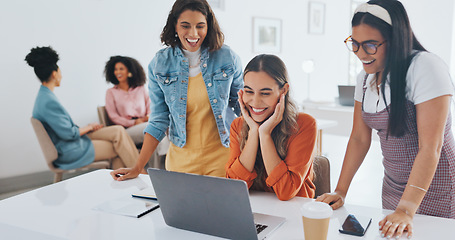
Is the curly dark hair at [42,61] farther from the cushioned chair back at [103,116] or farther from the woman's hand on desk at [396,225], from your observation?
the woman's hand on desk at [396,225]

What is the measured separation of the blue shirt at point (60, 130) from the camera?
10.3 ft

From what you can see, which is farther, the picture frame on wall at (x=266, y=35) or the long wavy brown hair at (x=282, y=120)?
the picture frame on wall at (x=266, y=35)

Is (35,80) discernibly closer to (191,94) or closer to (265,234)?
(191,94)

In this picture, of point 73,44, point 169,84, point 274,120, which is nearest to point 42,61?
point 73,44

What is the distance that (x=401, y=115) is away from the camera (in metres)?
1.20

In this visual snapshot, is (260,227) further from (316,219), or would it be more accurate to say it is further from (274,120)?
(274,120)

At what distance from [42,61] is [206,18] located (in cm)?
235

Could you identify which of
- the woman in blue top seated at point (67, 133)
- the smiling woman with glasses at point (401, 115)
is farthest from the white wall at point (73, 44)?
the smiling woman with glasses at point (401, 115)

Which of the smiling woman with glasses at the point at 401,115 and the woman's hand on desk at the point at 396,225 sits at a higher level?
the smiling woman with glasses at the point at 401,115

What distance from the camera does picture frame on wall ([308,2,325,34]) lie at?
6766 millimetres

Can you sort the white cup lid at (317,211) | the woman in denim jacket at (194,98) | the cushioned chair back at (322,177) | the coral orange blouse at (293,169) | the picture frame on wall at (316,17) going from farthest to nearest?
the picture frame on wall at (316,17)
the woman in denim jacket at (194,98)
the cushioned chair back at (322,177)
the coral orange blouse at (293,169)
the white cup lid at (317,211)

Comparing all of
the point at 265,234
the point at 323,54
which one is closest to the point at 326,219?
the point at 265,234

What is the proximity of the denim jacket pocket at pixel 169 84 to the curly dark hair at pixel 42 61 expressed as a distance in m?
2.05

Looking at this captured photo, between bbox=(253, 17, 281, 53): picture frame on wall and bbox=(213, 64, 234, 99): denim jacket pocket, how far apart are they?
427 centimetres
